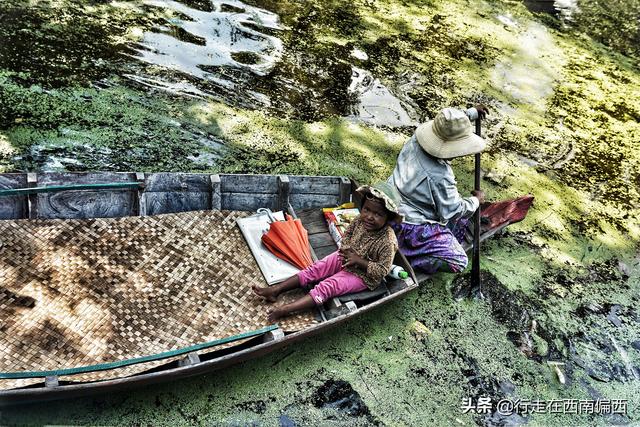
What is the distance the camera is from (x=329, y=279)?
3367mm

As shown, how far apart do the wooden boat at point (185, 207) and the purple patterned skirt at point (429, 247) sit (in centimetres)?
18

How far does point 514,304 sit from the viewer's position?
3.98 meters

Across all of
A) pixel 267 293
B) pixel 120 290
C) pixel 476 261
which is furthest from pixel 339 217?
pixel 120 290

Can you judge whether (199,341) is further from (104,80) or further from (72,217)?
(104,80)

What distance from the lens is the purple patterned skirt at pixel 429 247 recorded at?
370 centimetres

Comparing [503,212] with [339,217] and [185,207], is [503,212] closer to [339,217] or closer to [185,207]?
[339,217]

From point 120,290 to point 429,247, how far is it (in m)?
1.86

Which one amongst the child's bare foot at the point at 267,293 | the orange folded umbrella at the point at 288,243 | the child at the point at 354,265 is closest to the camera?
the child at the point at 354,265

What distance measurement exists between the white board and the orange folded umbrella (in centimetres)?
4

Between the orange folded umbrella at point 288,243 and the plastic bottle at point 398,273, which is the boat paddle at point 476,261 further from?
the orange folded umbrella at point 288,243

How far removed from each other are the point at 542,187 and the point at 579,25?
4.33 m

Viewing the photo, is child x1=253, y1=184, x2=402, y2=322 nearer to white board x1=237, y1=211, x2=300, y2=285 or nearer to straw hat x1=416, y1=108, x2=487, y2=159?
white board x1=237, y1=211, x2=300, y2=285

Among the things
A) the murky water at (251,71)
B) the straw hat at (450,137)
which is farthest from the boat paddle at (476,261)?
the murky water at (251,71)

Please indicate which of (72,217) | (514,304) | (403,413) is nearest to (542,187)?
(514,304)
